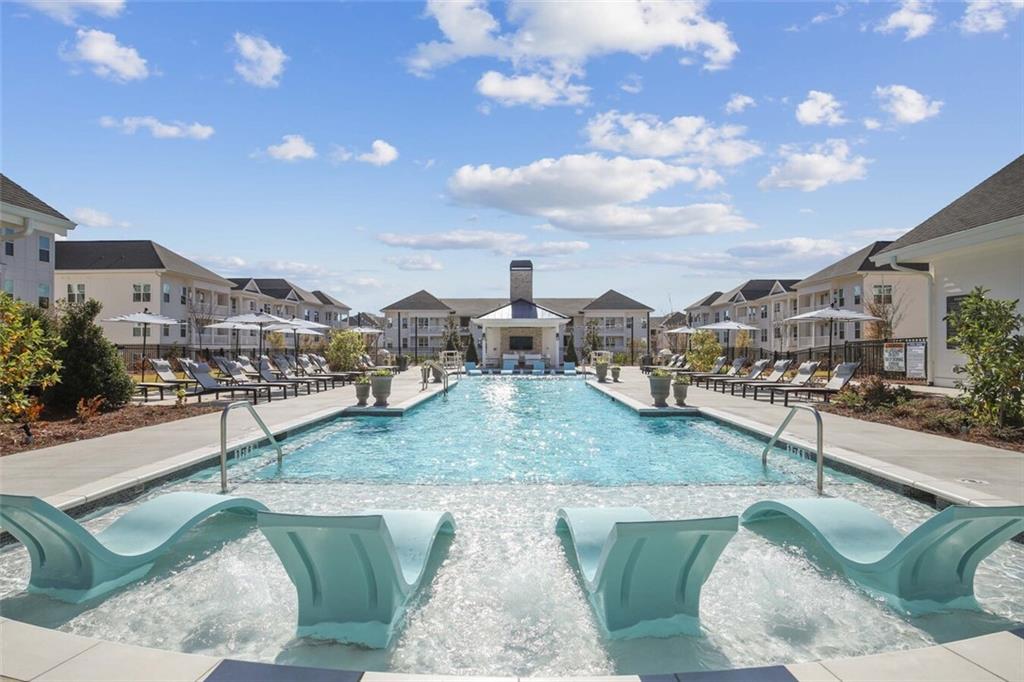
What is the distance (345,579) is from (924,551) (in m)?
3.66

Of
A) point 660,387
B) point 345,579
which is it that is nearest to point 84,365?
point 345,579

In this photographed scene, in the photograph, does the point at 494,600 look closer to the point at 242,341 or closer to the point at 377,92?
the point at 377,92

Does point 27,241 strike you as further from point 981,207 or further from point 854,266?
point 854,266

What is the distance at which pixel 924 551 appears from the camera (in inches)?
153

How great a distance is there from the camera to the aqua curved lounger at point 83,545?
12.6 feet

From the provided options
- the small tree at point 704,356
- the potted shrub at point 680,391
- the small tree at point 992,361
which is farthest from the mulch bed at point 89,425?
the small tree at point 704,356

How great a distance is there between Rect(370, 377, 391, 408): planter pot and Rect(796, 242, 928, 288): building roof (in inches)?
1244

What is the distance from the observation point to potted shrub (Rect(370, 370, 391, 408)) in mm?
14789

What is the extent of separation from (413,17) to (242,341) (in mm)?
41469

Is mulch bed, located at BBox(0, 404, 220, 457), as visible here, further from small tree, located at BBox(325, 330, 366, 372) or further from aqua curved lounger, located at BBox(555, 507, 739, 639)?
small tree, located at BBox(325, 330, 366, 372)

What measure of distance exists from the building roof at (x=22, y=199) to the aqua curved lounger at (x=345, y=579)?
21172 millimetres

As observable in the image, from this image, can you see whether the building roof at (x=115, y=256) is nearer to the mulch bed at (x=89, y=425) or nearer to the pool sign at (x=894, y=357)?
the mulch bed at (x=89, y=425)

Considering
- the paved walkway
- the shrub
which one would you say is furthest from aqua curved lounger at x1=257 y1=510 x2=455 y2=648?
the shrub

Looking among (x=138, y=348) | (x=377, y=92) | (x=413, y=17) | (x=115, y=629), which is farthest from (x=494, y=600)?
(x=138, y=348)
